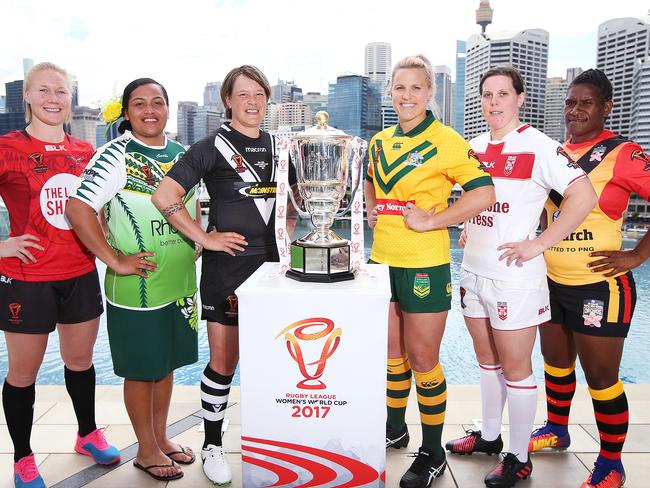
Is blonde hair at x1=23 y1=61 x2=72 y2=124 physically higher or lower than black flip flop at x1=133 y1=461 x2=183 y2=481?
higher

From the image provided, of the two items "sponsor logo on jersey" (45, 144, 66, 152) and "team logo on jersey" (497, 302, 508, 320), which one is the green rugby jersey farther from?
"team logo on jersey" (497, 302, 508, 320)

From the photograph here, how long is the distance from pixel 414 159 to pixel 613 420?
1144 millimetres

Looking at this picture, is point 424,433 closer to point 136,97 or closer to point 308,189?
point 308,189

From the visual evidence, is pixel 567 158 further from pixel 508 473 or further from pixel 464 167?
pixel 508 473

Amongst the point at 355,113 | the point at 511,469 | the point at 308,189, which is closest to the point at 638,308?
the point at 355,113

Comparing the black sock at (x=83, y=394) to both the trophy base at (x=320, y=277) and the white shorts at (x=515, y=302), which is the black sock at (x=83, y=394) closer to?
the trophy base at (x=320, y=277)

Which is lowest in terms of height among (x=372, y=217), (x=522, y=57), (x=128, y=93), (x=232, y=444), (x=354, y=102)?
(x=232, y=444)

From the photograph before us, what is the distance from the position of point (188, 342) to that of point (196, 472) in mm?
480

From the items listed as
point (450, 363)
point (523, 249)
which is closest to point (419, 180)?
point (523, 249)

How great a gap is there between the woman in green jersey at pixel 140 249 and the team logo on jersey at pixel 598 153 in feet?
4.59

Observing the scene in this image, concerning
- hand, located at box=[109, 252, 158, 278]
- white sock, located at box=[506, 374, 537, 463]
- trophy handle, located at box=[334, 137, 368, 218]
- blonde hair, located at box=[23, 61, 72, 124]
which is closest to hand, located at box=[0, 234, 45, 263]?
hand, located at box=[109, 252, 158, 278]

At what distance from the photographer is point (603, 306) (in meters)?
1.80

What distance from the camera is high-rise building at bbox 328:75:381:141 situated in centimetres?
1042

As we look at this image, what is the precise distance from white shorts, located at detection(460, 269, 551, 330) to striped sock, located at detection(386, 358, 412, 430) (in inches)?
15.0
